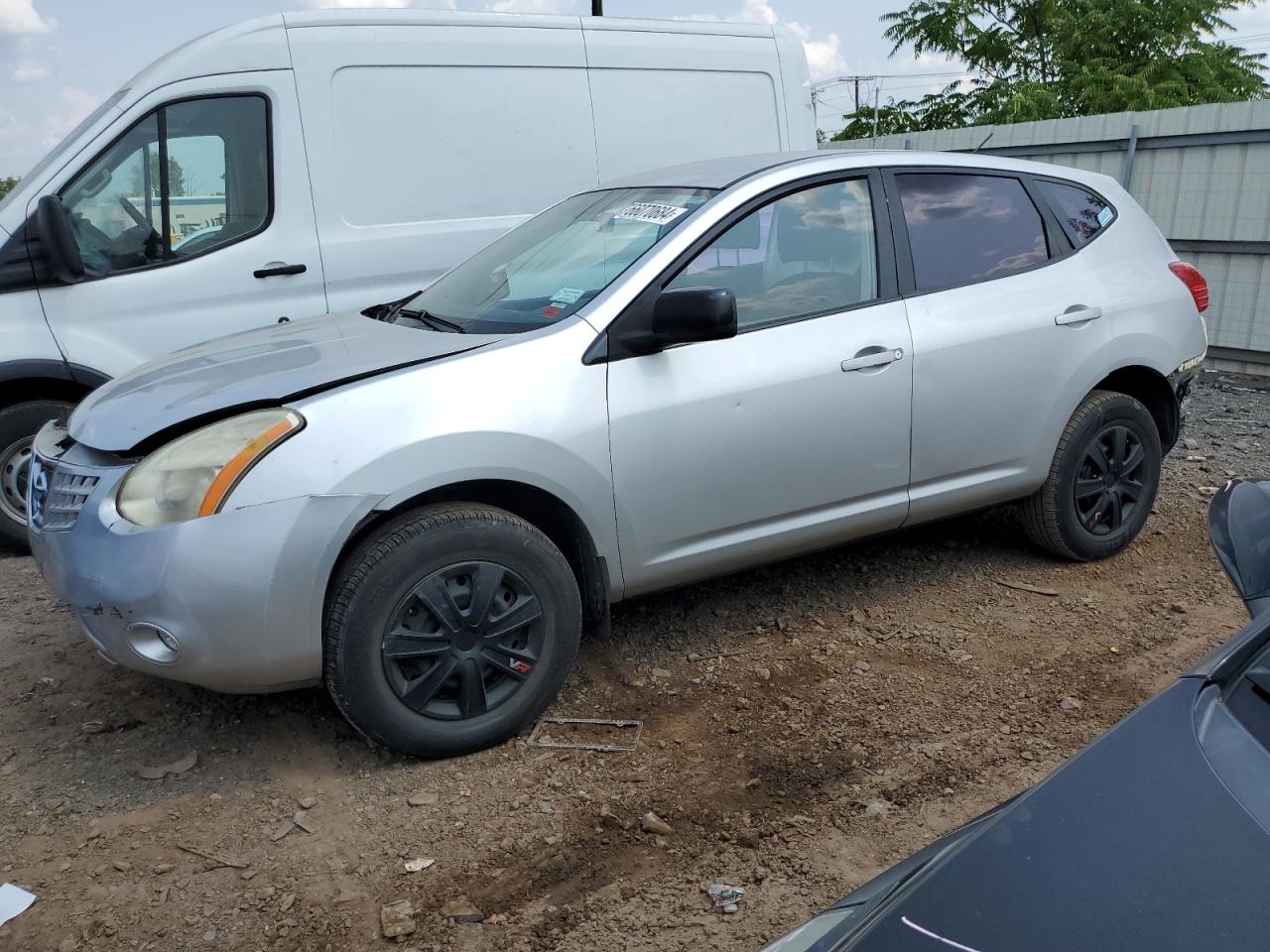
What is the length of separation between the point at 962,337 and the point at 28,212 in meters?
4.16

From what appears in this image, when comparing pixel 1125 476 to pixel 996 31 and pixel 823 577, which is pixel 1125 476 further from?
pixel 996 31

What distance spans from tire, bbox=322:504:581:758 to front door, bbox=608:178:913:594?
0.37 m

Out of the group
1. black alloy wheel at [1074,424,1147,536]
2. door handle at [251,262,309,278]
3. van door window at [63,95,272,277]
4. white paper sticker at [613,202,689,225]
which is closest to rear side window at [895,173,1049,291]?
black alloy wheel at [1074,424,1147,536]

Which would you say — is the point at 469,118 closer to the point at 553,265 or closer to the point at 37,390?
the point at 553,265

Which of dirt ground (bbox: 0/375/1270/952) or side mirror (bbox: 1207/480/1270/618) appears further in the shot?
dirt ground (bbox: 0/375/1270/952)

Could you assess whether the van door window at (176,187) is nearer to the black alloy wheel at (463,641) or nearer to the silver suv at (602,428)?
the silver suv at (602,428)

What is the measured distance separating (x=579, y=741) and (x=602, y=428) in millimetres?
973

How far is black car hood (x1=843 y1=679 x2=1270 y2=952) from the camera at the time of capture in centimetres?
138

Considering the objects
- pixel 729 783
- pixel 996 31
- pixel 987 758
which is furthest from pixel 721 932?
pixel 996 31

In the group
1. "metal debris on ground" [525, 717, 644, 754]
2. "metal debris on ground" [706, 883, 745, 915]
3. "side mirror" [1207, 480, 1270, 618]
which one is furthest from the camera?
"metal debris on ground" [525, 717, 644, 754]

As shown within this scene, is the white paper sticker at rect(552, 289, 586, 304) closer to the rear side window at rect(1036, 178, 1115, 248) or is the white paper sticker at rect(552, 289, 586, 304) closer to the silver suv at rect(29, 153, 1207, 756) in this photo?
the silver suv at rect(29, 153, 1207, 756)

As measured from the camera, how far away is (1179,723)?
1.72 meters

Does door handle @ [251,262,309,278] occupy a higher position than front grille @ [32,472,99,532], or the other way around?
door handle @ [251,262,309,278]

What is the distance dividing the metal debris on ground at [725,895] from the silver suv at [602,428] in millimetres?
880
